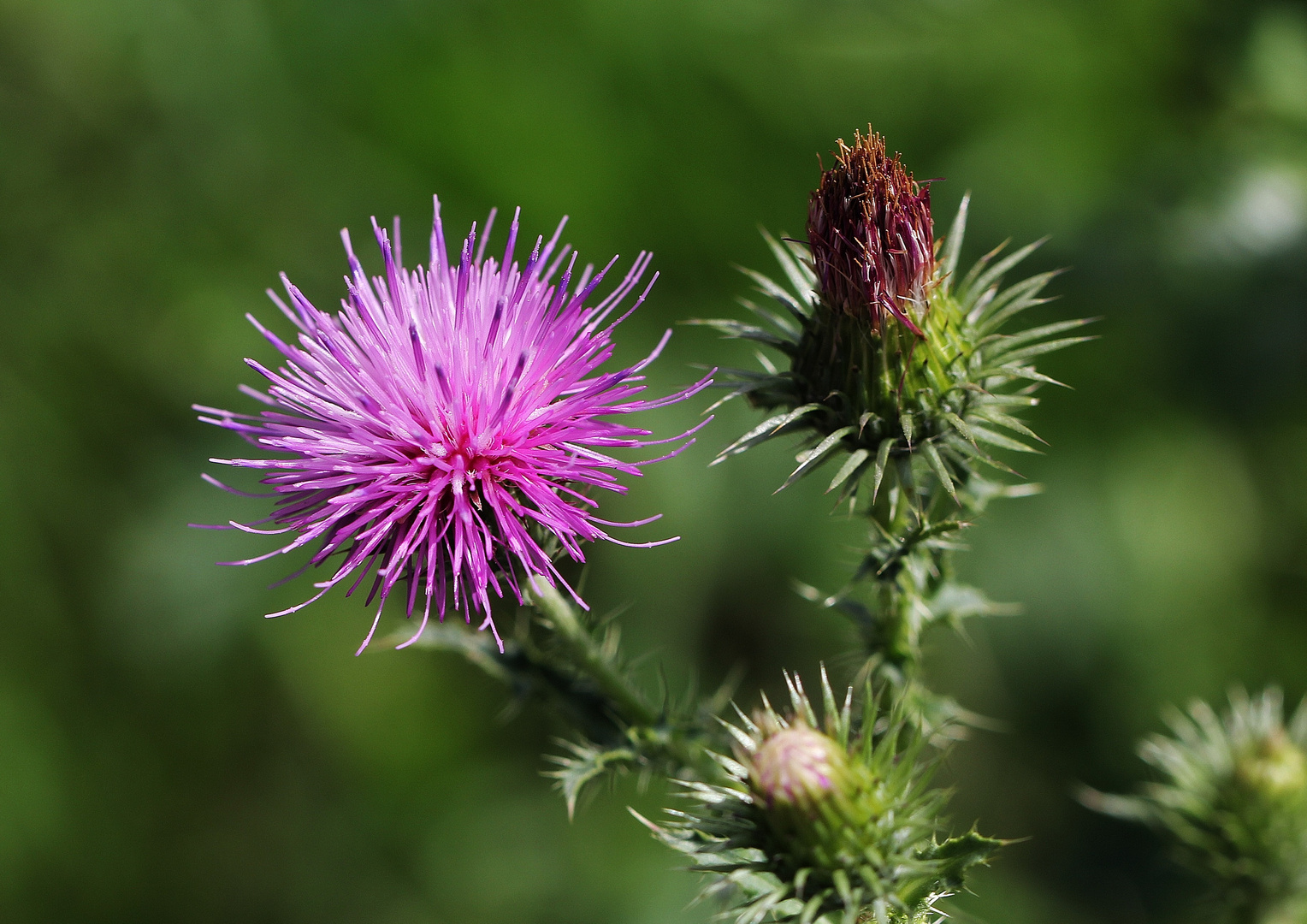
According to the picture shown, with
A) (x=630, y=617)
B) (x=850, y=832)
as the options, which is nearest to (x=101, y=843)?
(x=630, y=617)

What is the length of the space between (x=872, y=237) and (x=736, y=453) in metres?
0.73

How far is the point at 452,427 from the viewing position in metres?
2.92

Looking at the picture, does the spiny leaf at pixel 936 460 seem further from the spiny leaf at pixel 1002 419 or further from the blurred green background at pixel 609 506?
the blurred green background at pixel 609 506

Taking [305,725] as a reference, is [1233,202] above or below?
above

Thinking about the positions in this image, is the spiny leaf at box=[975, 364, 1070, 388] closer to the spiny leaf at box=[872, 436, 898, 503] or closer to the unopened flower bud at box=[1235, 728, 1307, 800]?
the spiny leaf at box=[872, 436, 898, 503]

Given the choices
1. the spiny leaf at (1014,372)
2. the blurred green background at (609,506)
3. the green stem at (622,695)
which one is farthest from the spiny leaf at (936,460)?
the blurred green background at (609,506)

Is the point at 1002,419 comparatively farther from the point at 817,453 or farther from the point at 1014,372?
the point at 817,453

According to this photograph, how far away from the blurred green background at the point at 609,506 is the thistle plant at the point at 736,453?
86.5 inches

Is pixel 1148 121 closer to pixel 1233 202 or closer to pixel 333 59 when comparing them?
pixel 1233 202

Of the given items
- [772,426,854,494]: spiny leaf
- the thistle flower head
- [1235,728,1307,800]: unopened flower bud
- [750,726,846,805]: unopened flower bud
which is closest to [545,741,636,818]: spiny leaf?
[750,726,846,805]: unopened flower bud

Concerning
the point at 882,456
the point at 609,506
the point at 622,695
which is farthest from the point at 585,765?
the point at 609,506

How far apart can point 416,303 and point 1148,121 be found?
446 centimetres

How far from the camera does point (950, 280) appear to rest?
3.25 m

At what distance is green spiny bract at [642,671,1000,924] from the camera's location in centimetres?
259
